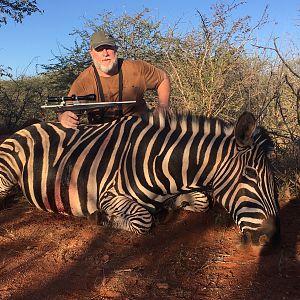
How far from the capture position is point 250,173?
299 cm

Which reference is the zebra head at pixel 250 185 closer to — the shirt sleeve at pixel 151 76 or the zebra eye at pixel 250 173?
the zebra eye at pixel 250 173

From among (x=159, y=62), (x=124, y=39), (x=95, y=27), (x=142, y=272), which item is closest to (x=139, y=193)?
(x=142, y=272)

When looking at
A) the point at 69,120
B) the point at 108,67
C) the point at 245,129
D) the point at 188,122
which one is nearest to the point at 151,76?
the point at 108,67

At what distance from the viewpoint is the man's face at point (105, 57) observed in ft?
15.5

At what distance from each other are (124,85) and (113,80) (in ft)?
0.48

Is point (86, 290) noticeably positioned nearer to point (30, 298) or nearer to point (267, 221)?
point (30, 298)

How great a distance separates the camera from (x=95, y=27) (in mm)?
12016

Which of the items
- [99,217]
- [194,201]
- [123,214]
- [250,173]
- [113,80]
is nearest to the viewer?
[250,173]

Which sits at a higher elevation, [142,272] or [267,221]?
[267,221]

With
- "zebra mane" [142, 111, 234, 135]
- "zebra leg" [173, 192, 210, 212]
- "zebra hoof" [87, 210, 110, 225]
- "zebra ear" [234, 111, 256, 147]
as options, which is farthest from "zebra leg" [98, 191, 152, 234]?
"zebra ear" [234, 111, 256, 147]

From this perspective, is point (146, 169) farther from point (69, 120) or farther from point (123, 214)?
point (69, 120)

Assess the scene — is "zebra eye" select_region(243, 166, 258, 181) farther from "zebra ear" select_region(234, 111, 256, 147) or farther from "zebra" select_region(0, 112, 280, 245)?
"zebra ear" select_region(234, 111, 256, 147)

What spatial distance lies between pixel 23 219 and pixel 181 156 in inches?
69.2

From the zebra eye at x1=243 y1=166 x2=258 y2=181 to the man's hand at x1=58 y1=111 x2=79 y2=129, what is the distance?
6.26 feet
